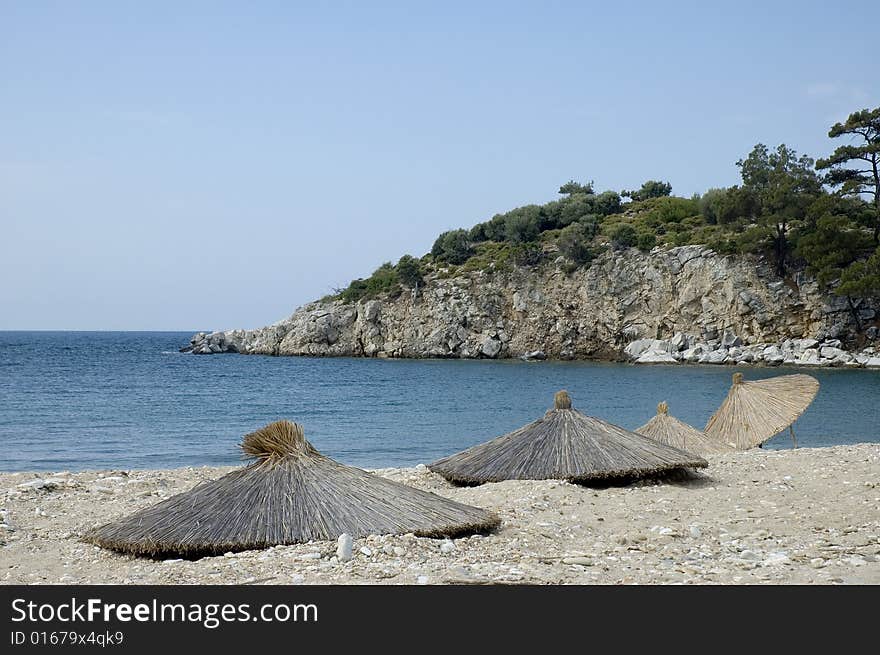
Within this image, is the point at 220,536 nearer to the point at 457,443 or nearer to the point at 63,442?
the point at 457,443

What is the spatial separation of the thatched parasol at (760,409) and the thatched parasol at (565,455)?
5.46m

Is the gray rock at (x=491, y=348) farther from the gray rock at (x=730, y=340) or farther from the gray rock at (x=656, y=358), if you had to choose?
the gray rock at (x=730, y=340)

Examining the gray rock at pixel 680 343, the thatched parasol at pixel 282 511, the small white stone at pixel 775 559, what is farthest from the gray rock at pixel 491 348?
the small white stone at pixel 775 559

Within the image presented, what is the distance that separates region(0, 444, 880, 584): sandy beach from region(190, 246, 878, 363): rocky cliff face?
4473 centimetres

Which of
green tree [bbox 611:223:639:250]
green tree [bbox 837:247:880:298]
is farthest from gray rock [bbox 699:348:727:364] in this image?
green tree [bbox 611:223:639:250]

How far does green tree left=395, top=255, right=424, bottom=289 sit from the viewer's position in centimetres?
7049

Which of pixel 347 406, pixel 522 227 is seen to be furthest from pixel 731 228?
pixel 347 406

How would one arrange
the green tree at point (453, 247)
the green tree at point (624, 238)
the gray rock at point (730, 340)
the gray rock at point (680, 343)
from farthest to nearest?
the green tree at point (453, 247) → the green tree at point (624, 238) → the gray rock at point (680, 343) → the gray rock at point (730, 340)

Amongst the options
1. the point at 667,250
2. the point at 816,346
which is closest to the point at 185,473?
the point at 816,346

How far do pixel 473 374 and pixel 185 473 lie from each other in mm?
35914

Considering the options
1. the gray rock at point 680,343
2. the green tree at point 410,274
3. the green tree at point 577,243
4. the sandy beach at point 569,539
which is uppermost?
the green tree at point 577,243

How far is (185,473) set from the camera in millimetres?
14828

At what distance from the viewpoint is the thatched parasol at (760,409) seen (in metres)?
16.8

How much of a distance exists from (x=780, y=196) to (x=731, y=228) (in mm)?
5870
